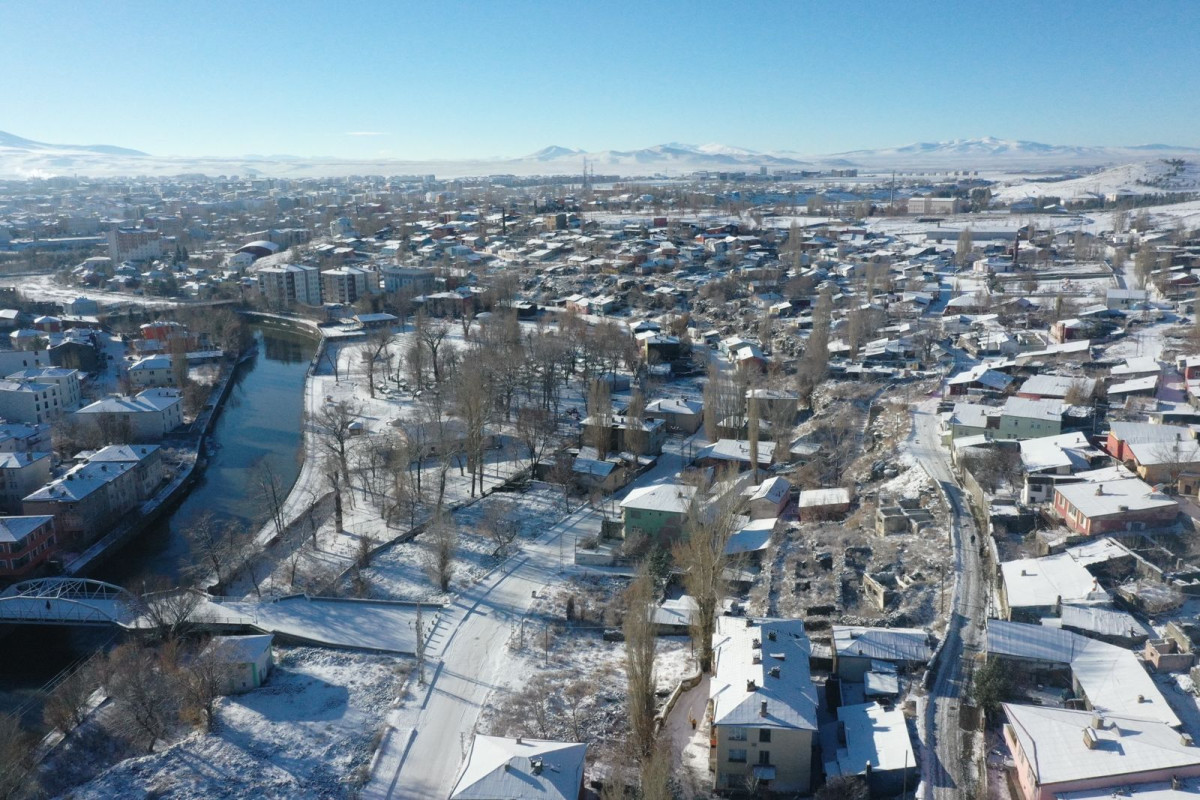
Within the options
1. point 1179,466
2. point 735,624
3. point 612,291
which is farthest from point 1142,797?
point 612,291

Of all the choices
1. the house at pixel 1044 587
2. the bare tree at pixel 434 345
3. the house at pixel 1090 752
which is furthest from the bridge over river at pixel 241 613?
the bare tree at pixel 434 345

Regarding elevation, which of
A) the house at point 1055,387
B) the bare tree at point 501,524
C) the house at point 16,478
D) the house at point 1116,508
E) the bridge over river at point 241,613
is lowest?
the bridge over river at point 241,613

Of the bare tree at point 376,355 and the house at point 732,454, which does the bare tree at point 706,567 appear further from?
the bare tree at point 376,355

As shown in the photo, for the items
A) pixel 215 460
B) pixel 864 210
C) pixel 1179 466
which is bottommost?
pixel 215 460

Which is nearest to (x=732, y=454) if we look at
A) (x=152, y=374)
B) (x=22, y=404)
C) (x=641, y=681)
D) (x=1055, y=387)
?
(x=1055, y=387)

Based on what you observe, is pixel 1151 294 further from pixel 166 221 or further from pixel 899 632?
pixel 166 221

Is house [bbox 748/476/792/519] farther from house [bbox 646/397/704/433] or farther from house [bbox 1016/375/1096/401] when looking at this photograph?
house [bbox 1016/375/1096/401]

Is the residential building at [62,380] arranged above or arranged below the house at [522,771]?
above
